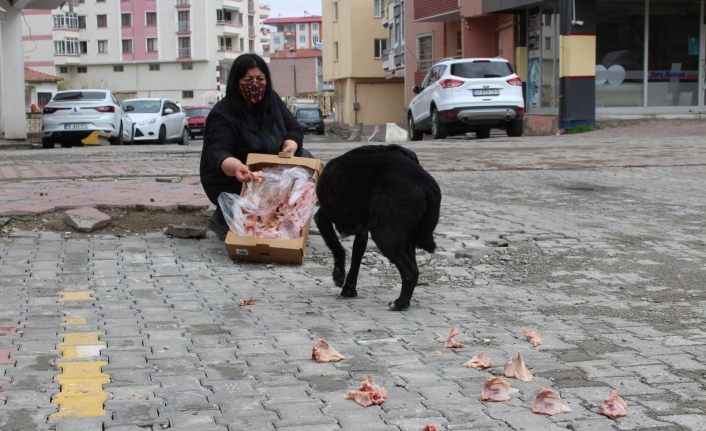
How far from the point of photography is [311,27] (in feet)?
590

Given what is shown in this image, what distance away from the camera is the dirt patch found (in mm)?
7586

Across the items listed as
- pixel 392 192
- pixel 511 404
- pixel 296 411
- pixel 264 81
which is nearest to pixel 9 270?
pixel 264 81

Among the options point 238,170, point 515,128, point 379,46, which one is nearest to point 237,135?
point 238,170

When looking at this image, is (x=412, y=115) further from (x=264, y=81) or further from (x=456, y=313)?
(x=456, y=313)

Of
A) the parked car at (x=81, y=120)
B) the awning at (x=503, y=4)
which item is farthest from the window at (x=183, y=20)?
the parked car at (x=81, y=120)

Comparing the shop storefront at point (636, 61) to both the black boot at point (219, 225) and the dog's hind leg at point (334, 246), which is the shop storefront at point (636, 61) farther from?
the dog's hind leg at point (334, 246)

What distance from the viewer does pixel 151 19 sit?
8875 cm

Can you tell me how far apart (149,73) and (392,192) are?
86934 millimetres

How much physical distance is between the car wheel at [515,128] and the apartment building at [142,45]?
66071 mm

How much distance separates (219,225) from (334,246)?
5.72ft

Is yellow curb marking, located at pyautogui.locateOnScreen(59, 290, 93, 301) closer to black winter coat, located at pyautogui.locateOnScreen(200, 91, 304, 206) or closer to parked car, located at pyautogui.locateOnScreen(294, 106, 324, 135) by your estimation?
black winter coat, located at pyautogui.locateOnScreen(200, 91, 304, 206)

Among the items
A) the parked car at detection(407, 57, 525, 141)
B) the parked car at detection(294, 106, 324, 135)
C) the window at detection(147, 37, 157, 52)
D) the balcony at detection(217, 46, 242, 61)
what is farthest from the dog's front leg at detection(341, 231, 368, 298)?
the window at detection(147, 37, 157, 52)

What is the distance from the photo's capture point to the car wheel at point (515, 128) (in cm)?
2173

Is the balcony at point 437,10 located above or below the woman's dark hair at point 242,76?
above
